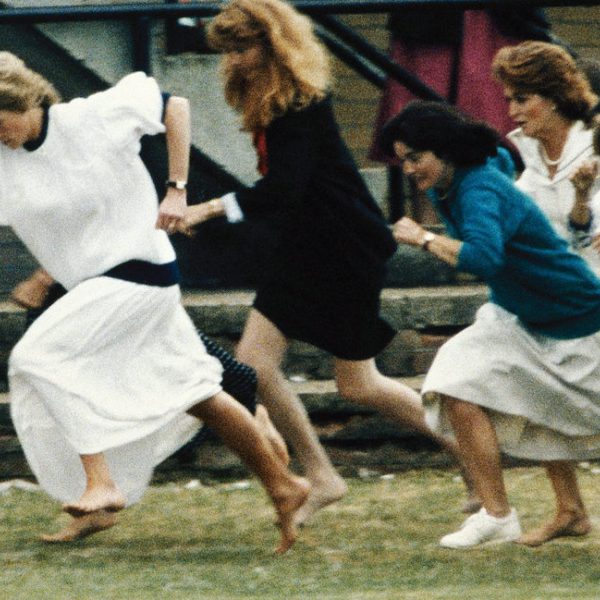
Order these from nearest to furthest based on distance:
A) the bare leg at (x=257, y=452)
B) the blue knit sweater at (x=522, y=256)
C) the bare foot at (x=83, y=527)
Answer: the blue knit sweater at (x=522, y=256)
the bare leg at (x=257, y=452)
the bare foot at (x=83, y=527)

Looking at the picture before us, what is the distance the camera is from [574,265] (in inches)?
255

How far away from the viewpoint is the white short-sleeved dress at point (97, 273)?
6.52 metres

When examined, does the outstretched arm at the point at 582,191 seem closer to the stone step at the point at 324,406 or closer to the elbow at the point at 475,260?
the elbow at the point at 475,260

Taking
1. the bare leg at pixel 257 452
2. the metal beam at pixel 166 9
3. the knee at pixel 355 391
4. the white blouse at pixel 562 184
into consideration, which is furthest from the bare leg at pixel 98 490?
the metal beam at pixel 166 9

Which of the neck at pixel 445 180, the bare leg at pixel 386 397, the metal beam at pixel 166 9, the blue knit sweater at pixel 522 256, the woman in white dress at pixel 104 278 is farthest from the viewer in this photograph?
the metal beam at pixel 166 9

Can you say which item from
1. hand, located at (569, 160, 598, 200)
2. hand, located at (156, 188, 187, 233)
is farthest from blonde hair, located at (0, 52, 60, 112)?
hand, located at (569, 160, 598, 200)

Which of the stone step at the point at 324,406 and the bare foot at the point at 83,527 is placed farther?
the stone step at the point at 324,406

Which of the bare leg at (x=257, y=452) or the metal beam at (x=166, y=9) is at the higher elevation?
the metal beam at (x=166, y=9)

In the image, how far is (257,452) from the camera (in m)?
6.67

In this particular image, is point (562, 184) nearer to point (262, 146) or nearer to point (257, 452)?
point (262, 146)

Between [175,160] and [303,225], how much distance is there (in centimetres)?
54

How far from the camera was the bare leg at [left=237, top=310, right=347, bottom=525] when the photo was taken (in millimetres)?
7102

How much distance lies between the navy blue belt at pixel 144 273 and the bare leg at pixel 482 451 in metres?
0.97

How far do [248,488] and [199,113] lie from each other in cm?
172
